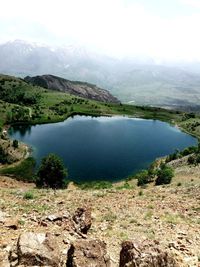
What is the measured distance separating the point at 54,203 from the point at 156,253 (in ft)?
54.8

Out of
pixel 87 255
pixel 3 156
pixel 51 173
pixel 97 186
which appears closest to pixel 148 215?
pixel 87 255

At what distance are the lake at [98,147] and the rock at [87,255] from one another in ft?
297

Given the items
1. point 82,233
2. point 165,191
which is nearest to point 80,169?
point 165,191

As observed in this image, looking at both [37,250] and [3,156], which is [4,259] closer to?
[37,250]

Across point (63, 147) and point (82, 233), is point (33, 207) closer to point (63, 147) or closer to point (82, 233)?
point (82, 233)

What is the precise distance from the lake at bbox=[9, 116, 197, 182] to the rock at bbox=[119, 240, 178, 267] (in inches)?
3577

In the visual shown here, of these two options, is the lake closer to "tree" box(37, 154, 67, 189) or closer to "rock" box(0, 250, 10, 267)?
"tree" box(37, 154, 67, 189)

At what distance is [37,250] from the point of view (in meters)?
17.0

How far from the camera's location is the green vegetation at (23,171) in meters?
104

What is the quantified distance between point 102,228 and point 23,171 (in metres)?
88.2

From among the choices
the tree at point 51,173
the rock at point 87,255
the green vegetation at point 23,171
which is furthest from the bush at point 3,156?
the rock at point 87,255

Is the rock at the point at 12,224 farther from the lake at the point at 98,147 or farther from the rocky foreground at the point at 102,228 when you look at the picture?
the lake at the point at 98,147

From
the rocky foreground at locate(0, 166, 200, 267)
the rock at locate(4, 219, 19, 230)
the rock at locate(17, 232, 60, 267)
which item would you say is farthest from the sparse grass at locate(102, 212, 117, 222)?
the rock at locate(17, 232, 60, 267)

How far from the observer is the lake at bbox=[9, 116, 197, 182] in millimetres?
120188
